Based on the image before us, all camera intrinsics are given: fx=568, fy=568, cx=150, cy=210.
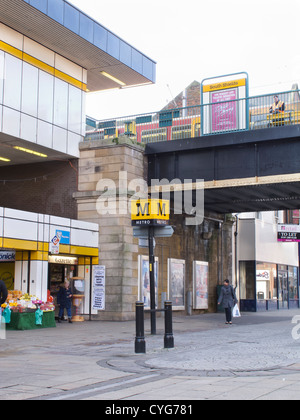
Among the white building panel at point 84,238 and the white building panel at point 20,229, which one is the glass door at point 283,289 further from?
the white building panel at point 20,229

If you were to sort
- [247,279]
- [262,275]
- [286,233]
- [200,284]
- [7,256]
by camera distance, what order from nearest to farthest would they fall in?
[7,256] < [200,284] < [247,279] < [262,275] < [286,233]

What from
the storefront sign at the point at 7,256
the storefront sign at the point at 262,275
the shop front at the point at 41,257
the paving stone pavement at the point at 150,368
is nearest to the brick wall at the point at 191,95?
the storefront sign at the point at 262,275

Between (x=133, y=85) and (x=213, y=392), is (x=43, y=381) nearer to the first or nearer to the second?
(x=213, y=392)

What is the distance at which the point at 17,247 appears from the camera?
19094mm

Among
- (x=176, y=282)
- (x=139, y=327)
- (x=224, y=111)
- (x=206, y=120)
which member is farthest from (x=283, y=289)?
(x=139, y=327)

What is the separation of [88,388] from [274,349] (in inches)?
226

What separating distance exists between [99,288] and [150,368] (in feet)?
44.2

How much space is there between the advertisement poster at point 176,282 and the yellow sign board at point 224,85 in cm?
810

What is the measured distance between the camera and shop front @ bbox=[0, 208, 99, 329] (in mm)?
18469

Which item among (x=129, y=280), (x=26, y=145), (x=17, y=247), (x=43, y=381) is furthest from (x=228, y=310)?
(x=43, y=381)

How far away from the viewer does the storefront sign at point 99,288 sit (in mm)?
22797

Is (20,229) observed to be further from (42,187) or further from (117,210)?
(42,187)

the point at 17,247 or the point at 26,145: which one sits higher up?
the point at 26,145

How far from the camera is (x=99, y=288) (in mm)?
22906
